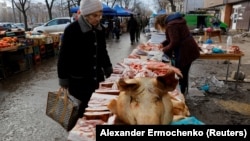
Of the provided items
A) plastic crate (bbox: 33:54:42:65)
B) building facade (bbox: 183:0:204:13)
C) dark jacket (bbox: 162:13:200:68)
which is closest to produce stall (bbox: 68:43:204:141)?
dark jacket (bbox: 162:13:200:68)

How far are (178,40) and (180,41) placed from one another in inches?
6.0

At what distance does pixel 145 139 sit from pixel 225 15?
33166 millimetres

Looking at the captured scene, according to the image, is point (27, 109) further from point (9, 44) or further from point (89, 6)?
point (9, 44)

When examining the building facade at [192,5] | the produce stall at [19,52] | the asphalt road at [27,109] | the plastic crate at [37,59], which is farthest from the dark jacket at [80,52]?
the building facade at [192,5]

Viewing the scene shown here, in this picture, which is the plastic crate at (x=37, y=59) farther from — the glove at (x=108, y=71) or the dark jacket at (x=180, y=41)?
the glove at (x=108, y=71)

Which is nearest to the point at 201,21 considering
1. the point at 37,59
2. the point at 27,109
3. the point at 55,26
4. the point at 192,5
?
the point at 55,26

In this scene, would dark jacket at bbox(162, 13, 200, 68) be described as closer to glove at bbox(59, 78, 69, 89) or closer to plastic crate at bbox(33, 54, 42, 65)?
glove at bbox(59, 78, 69, 89)

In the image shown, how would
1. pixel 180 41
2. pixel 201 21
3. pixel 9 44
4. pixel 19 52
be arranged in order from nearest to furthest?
pixel 180 41 < pixel 9 44 < pixel 19 52 < pixel 201 21

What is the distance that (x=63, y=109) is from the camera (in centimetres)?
244

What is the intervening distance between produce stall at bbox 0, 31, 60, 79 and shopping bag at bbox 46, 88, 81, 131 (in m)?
5.77

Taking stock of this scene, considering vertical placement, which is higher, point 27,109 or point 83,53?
point 83,53

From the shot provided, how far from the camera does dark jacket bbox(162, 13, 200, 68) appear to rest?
4.11m

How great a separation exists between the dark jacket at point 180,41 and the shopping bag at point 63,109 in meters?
2.24

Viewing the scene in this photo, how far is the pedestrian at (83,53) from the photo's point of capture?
2.60m
